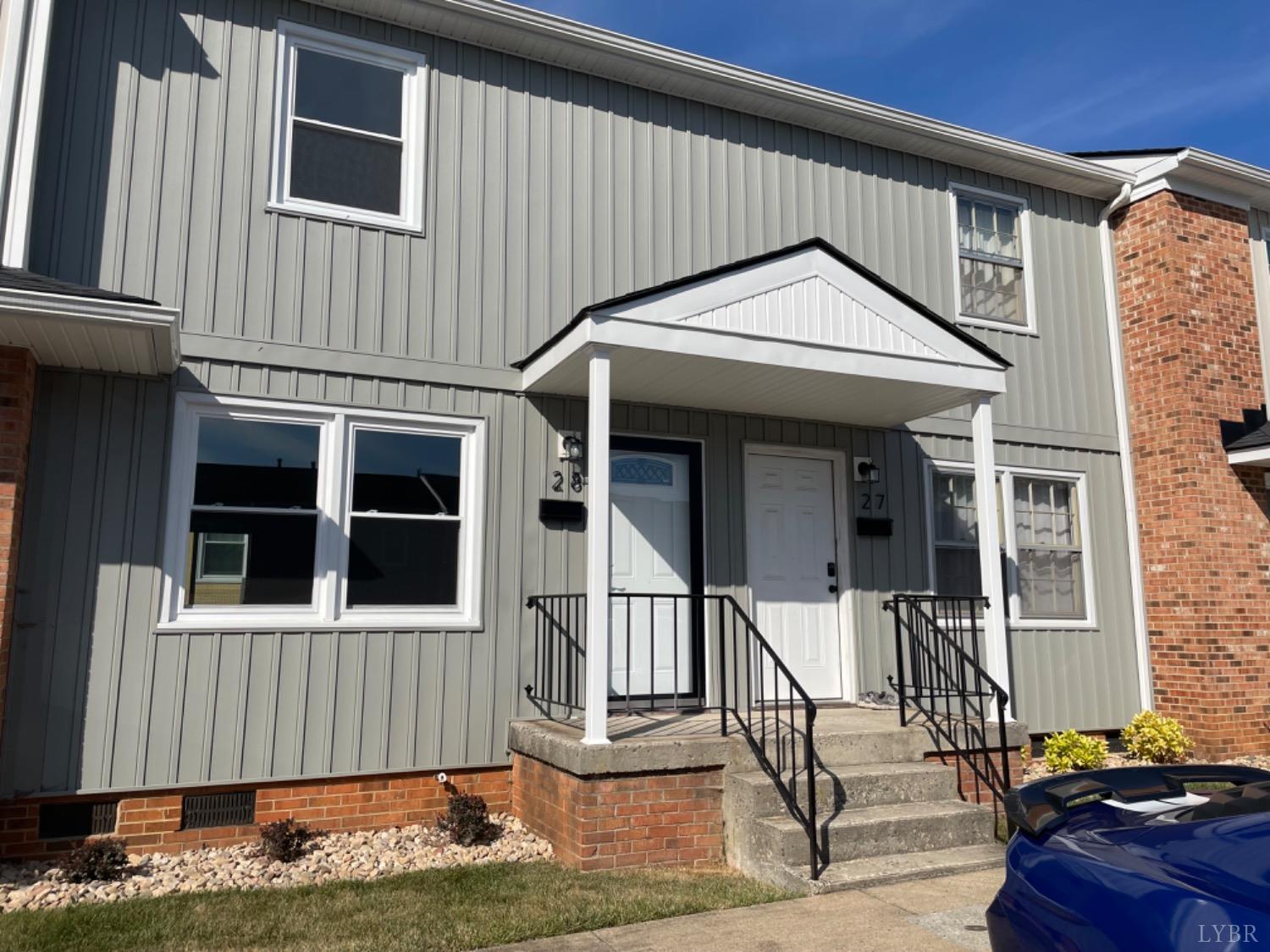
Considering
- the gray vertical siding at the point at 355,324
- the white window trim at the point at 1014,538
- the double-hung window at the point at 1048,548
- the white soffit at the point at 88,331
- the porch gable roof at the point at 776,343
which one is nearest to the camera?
the white soffit at the point at 88,331

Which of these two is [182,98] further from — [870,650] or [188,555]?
[870,650]

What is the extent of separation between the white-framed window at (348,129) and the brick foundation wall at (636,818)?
404 cm

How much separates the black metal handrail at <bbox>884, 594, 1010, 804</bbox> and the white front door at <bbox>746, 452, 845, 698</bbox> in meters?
0.59

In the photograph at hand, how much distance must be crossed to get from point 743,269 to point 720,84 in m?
2.51

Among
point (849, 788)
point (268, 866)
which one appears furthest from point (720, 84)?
point (268, 866)

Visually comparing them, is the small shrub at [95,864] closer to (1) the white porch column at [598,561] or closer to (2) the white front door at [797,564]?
(1) the white porch column at [598,561]

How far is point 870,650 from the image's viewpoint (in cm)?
805

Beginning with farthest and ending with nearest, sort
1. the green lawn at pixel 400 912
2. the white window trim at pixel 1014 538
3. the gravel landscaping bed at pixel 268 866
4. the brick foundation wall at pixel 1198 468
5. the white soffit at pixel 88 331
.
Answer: the brick foundation wall at pixel 1198 468
the white window trim at pixel 1014 538
the gravel landscaping bed at pixel 268 866
the white soffit at pixel 88 331
the green lawn at pixel 400 912

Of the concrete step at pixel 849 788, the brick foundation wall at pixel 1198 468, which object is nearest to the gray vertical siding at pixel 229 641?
the concrete step at pixel 849 788

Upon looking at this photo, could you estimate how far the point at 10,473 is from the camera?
5.41 meters

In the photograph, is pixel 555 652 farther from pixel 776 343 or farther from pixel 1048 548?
pixel 1048 548

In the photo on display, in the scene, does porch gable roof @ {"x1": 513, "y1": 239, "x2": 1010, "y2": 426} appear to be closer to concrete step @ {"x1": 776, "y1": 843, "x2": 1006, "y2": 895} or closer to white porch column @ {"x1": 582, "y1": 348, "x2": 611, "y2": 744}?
white porch column @ {"x1": 582, "y1": 348, "x2": 611, "y2": 744}

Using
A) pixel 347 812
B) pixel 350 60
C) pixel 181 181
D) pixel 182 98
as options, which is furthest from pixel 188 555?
pixel 350 60

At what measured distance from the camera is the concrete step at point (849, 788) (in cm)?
567
